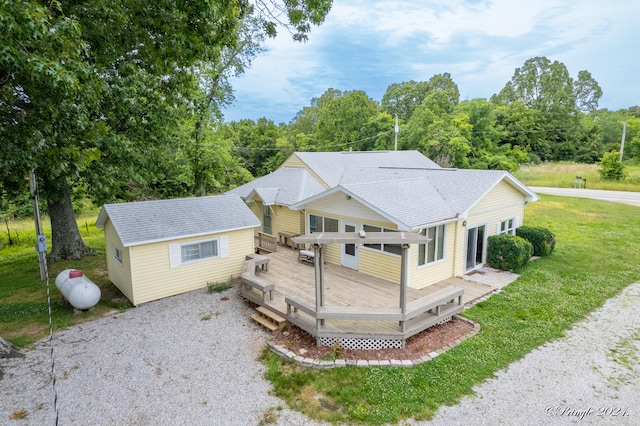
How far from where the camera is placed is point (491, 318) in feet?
29.6

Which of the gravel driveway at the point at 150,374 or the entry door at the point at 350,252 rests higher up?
the entry door at the point at 350,252

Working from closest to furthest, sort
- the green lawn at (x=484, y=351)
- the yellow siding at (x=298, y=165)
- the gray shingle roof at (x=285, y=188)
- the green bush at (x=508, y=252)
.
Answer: the green lawn at (x=484, y=351), the green bush at (x=508, y=252), the gray shingle roof at (x=285, y=188), the yellow siding at (x=298, y=165)

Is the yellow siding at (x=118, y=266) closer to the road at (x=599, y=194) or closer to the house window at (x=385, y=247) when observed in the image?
the house window at (x=385, y=247)

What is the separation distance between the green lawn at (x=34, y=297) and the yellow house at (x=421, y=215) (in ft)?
24.6

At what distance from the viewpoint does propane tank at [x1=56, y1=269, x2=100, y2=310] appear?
9758 millimetres

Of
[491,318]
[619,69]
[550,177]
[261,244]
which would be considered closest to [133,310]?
[261,244]

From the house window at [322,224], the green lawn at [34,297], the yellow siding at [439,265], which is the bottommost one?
the green lawn at [34,297]

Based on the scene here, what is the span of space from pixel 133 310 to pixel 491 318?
10.2 metres

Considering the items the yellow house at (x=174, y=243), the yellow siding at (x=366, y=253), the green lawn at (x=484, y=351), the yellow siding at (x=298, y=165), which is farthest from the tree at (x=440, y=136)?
the yellow house at (x=174, y=243)

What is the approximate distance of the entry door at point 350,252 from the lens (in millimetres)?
12047

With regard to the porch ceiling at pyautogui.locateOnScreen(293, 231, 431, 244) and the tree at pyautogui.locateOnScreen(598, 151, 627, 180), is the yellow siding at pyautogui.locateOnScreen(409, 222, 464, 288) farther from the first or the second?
the tree at pyautogui.locateOnScreen(598, 151, 627, 180)

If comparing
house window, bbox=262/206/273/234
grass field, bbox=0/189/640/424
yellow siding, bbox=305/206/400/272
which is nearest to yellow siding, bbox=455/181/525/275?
grass field, bbox=0/189/640/424

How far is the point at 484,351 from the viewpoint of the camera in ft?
24.4

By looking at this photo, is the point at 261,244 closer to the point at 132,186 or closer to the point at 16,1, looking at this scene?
the point at 16,1
